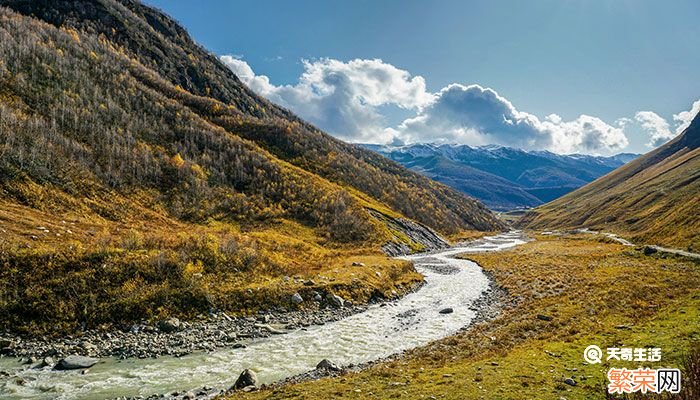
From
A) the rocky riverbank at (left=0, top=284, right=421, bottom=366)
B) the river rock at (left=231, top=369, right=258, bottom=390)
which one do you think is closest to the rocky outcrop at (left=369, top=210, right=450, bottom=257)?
the rocky riverbank at (left=0, top=284, right=421, bottom=366)

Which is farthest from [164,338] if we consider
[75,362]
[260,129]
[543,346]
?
[260,129]

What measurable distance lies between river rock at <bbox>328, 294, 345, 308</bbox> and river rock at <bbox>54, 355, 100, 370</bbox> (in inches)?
841

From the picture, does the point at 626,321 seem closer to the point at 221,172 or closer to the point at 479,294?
the point at 479,294

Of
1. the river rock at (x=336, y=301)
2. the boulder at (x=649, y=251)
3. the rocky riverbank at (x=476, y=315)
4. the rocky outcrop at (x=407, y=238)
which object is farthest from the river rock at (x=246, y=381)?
the boulder at (x=649, y=251)

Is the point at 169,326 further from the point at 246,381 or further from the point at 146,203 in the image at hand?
the point at 146,203

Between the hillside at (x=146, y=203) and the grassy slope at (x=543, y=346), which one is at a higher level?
the hillside at (x=146, y=203)

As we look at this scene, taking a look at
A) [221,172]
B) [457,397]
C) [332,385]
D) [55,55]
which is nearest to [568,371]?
[457,397]

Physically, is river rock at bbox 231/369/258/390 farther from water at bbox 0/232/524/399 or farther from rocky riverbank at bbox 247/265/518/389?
water at bbox 0/232/524/399

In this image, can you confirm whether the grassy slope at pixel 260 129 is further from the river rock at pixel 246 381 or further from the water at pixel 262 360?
the river rock at pixel 246 381

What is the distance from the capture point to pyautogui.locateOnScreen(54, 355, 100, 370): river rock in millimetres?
21891

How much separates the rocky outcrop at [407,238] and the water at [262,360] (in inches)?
2086

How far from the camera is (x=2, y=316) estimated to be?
26516 millimetres

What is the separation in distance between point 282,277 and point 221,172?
65.5 m

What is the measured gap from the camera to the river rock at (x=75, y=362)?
21891mm
